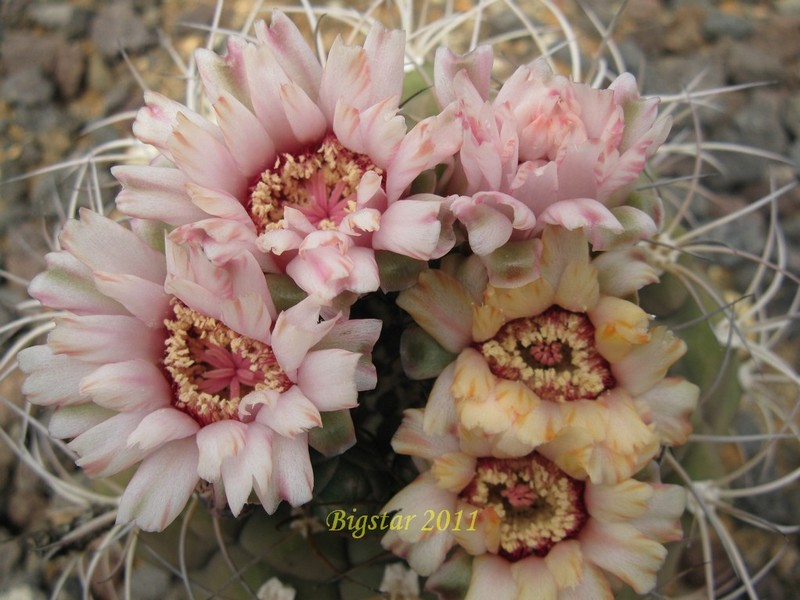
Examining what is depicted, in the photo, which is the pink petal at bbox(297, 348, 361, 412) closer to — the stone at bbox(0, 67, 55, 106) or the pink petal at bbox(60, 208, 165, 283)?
the pink petal at bbox(60, 208, 165, 283)

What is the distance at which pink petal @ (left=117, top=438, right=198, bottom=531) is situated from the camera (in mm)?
472

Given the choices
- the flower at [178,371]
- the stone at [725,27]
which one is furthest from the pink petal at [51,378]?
the stone at [725,27]

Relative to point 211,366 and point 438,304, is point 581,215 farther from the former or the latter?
point 211,366

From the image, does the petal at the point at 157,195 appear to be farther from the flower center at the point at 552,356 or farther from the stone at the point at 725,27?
the stone at the point at 725,27

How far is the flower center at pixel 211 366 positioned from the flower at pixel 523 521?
10 centimetres

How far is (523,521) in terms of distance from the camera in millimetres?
553

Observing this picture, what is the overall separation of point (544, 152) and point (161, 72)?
102 centimetres

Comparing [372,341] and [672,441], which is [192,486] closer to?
[372,341]

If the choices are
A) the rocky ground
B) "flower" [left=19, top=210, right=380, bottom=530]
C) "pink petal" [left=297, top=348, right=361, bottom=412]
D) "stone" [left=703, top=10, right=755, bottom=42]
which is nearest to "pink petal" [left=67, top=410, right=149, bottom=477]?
"flower" [left=19, top=210, right=380, bottom=530]

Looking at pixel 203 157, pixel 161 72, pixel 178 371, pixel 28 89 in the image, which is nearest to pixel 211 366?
pixel 178 371

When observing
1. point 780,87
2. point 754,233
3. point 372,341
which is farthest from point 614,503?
point 780,87

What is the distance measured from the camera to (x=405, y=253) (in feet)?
1.51

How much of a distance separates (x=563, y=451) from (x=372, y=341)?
0.14 metres

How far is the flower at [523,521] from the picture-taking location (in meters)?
0.51
